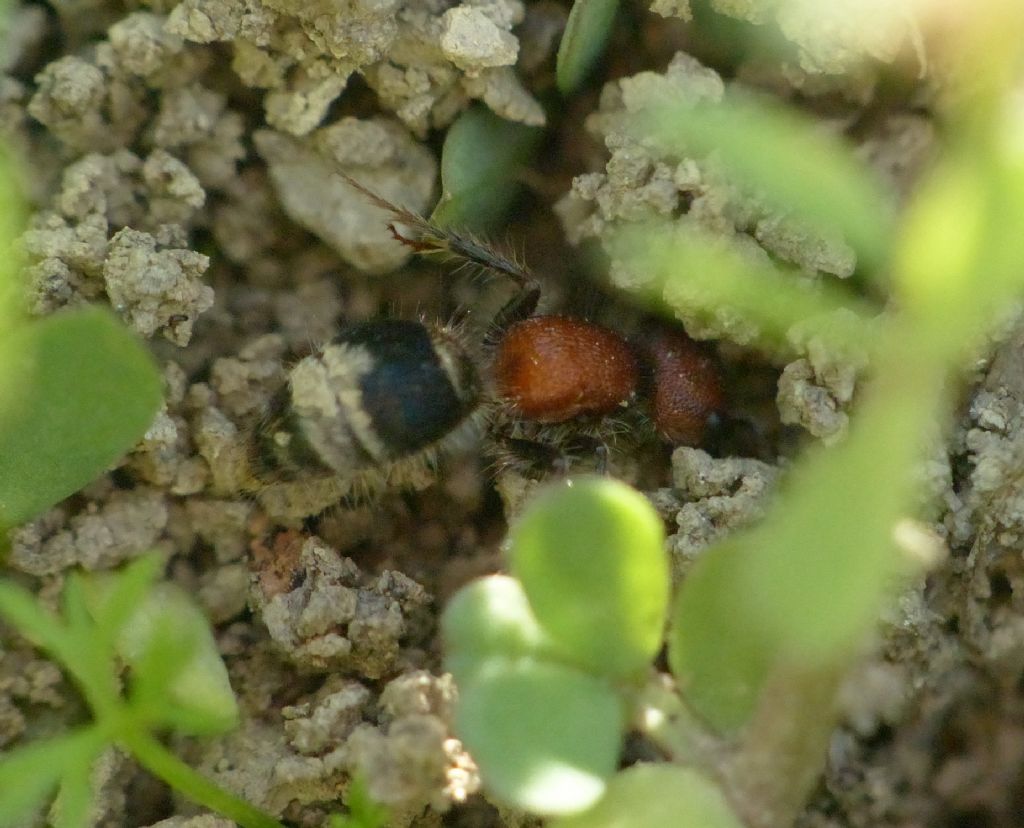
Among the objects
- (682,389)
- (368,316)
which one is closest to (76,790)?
(368,316)

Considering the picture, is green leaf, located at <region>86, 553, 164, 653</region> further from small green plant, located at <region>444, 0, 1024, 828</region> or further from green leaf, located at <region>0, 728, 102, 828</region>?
small green plant, located at <region>444, 0, 1024, 828</region>

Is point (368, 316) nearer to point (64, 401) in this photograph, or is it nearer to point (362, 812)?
point (64, 401)

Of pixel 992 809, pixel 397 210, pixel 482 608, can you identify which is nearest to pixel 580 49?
pixel 397 210

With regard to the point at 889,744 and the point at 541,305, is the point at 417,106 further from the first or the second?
the point at 889,744

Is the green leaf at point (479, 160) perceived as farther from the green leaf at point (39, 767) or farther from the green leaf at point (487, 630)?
the green leaf at point (39, 767)

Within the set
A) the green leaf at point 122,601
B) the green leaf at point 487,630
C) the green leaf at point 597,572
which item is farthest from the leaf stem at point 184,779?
the green leaf at point 597,572

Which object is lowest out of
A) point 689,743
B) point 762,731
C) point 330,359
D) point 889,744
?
point 330,359
